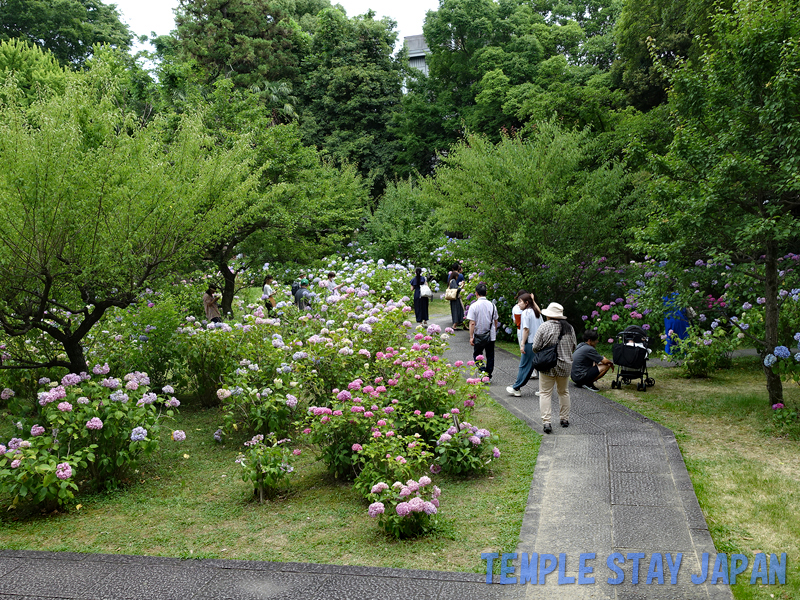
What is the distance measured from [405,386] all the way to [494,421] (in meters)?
1.83

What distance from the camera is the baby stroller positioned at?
9.27 metres

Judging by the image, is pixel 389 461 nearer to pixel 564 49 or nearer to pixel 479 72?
pixel 479 72

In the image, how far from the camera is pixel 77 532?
529 cm

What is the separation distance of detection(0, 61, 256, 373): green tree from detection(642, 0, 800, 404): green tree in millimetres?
6050

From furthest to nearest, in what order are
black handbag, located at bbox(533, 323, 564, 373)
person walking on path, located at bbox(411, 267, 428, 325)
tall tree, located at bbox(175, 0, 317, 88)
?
tall tree, located at bbox(175, 0, 317, 88), person walking on path, located at bbox(411, 267, 428, 325), black handbag, located at bbox(533, 323, 564, 373)

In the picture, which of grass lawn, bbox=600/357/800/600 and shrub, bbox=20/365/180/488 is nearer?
grass lawn, bbox=600/357/800/600

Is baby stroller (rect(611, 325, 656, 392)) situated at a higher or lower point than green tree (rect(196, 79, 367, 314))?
lower

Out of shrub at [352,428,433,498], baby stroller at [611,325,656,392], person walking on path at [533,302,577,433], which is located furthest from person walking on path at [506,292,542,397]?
shrub at [352,428,433,498]

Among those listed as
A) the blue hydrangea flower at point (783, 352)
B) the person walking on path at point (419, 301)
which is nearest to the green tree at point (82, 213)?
the blue hydrangea flower at point (783, 352)

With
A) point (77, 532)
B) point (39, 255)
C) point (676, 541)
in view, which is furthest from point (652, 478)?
A: point (39, 255)

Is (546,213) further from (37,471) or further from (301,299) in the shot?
(37,471)

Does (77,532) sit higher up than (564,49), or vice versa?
(564,49)

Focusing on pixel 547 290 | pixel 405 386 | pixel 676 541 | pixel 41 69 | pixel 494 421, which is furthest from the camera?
pixel 41 69

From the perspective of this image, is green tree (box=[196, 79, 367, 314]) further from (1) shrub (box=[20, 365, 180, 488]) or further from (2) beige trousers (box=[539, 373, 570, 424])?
(2) beige trousers (box=[539, 373, 570, 424])
